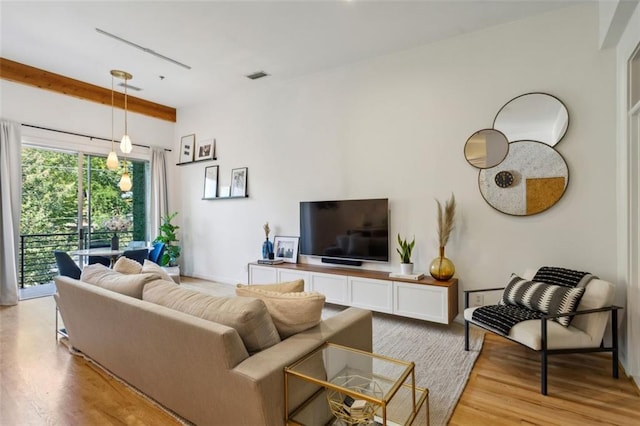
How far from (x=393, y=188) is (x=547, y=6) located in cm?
227

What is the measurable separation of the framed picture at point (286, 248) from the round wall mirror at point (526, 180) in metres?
2.60

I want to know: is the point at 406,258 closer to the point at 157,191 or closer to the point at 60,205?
the point at 157,191

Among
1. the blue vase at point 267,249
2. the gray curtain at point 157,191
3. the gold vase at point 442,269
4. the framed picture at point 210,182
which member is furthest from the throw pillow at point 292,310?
the gray curtain at point 157,191

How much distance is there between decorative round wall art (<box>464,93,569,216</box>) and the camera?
3.19 m

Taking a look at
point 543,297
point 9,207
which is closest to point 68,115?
point 9,207

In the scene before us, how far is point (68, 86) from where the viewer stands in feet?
16.5

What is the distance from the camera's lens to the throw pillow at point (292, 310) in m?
1.85

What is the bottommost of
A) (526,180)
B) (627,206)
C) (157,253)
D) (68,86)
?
(157,253)

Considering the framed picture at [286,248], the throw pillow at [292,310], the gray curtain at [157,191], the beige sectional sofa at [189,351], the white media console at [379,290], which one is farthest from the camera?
the gray curtain at [157,191]

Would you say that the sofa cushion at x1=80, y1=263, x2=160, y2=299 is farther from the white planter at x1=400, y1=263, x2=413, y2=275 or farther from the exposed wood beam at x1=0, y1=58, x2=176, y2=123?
the exposed wood beam at x1=0, y1=58, x2=176, y2=123

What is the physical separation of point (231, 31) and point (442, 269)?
11.2 feet

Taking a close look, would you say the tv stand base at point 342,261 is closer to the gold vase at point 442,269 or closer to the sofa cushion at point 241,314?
the gold vase at point 442,269

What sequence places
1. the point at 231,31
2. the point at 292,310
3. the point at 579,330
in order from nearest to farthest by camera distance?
the point at 292,310 → the point at 579,330 → the point at 231,31

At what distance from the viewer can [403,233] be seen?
158 inches
